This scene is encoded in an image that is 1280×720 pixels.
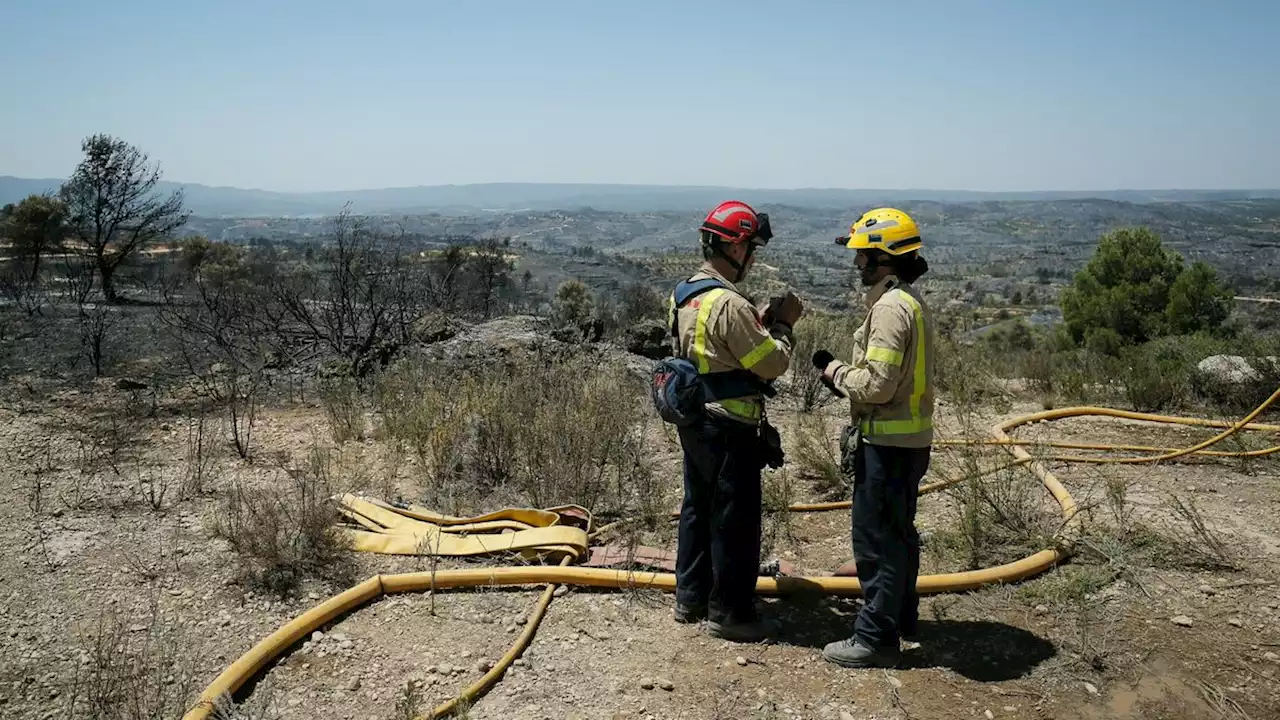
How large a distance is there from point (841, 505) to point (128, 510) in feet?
16.5

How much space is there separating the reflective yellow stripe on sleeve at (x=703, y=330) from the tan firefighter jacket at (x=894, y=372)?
59 cm

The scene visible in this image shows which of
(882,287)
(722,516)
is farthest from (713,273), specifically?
(722,516)

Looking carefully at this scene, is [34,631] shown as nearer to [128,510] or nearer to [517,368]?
[128,510]

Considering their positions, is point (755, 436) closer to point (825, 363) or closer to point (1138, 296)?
point (825, 363)

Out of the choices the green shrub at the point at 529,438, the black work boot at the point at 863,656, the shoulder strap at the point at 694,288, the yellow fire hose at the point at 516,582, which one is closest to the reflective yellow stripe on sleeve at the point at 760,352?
the shoulder strap at the point at 694,288

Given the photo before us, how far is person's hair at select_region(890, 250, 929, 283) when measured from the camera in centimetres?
341

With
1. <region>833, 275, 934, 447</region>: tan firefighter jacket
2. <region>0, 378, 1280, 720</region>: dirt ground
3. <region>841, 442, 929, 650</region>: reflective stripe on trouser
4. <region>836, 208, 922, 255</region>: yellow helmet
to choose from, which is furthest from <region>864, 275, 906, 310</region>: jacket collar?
<region>0, 378, 1280, 720</region>: dirt ground

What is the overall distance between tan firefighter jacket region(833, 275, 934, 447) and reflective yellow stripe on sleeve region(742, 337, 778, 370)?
31 cm

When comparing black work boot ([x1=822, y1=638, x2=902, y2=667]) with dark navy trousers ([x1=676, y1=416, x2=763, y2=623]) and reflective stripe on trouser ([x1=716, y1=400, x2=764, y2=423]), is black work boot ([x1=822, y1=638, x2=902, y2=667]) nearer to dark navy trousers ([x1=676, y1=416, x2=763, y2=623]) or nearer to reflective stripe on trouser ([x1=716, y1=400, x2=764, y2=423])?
dark navy trousers ([x1=676, y1=416, x2=763, y2=623])

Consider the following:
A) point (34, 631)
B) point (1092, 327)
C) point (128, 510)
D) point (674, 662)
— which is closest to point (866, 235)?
point (674, 662)

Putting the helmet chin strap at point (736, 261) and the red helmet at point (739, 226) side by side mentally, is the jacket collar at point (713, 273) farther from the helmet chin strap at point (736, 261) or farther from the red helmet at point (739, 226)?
the red helmet at point (739, 226)

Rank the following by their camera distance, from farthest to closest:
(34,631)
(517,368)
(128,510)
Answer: (517,368) < (128,510) < (34,631)

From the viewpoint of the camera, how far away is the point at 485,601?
4.32 metres

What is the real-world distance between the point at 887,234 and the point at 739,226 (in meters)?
0.64
